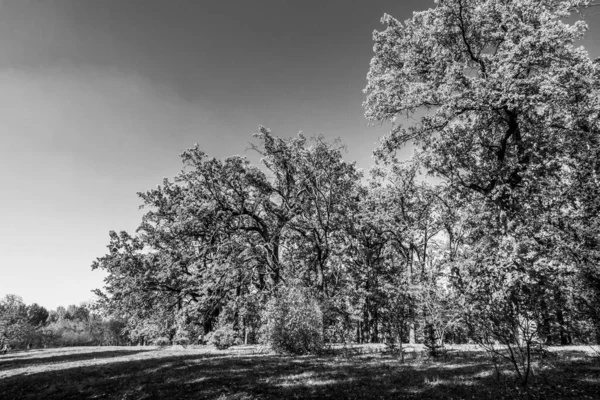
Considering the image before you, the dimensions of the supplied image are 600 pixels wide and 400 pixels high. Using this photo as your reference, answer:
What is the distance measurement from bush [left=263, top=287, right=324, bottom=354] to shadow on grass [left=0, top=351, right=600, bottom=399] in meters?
2.97

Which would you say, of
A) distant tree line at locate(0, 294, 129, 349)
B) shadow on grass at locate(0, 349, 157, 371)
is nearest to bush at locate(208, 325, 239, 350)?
shadow on grass at locate(0, 349, 157, 371)

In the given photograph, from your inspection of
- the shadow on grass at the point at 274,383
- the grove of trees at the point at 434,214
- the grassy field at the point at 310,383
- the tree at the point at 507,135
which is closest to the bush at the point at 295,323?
the grove of trees at the point at 434,214

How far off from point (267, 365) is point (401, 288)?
7.67 metres

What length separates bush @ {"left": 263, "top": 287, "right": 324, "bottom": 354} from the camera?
1720cm

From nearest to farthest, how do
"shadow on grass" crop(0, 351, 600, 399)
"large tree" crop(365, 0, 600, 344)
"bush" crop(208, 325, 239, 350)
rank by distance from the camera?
"shadow on grass" crop(0, 351, 600, 399) → "large tree" crop(365, 0, 600, 344) → "bush" crop(208, 325, 239, 350)

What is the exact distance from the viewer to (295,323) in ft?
56.5

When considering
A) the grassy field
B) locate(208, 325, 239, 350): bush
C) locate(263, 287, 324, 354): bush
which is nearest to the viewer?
the grassy field

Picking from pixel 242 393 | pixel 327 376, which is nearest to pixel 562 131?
pixel 327 376

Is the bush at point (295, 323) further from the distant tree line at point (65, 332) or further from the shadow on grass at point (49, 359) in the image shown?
the distant tree line at point (65, 332)

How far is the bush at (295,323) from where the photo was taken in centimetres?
1720

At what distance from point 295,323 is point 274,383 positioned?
24.6 ft

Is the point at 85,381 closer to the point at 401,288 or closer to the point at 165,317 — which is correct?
the point at 165,317

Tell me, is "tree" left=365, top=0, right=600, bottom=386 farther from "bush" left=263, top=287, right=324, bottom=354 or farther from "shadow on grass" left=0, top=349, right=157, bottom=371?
"shadow on grass" left=0, top=349, right=157, bottom=371

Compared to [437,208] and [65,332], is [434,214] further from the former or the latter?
[65,332]
